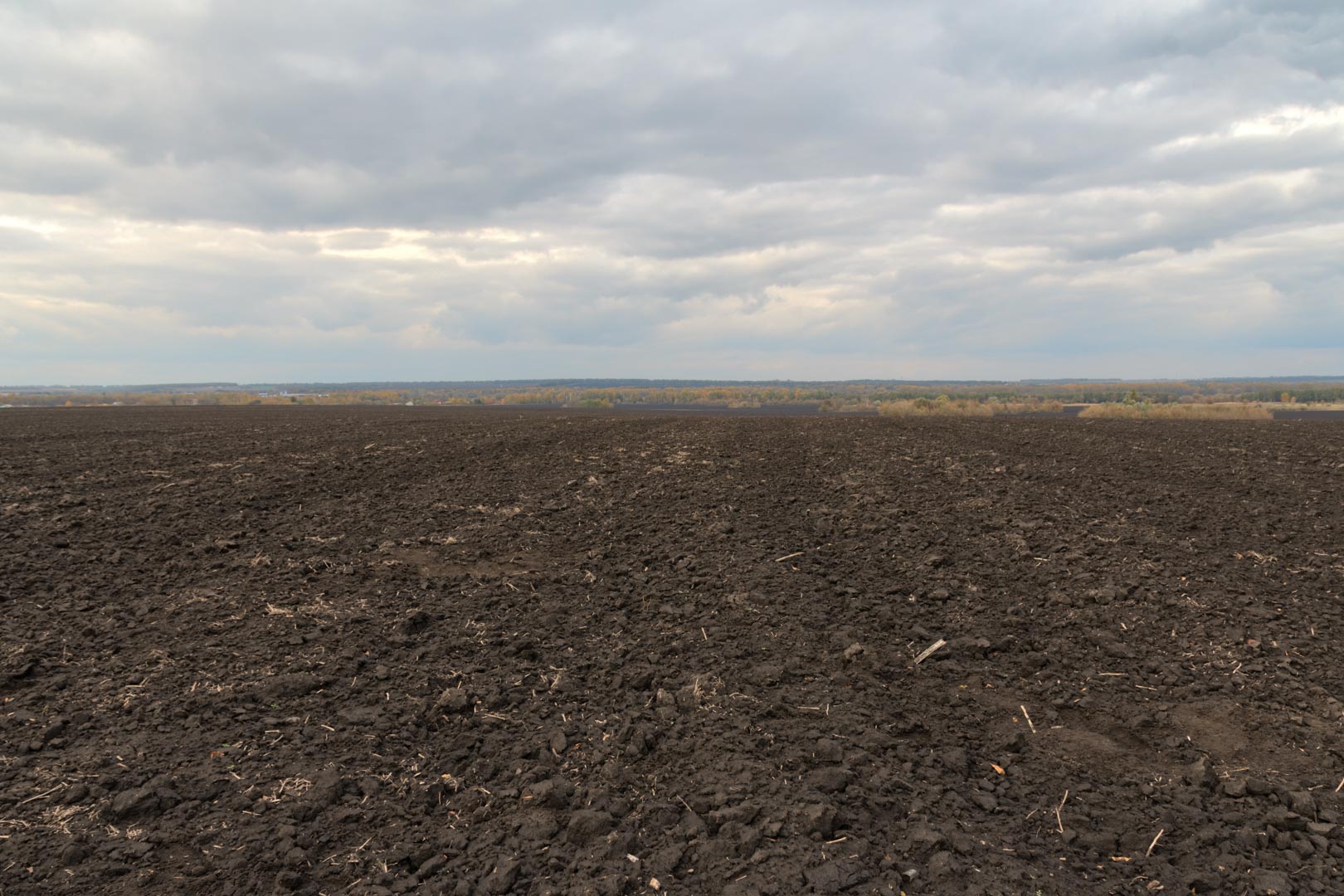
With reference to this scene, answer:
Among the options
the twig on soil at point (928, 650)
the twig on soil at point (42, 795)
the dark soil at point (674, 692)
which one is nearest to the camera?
the dark soil at point (674, 692)

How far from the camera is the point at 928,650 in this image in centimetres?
600

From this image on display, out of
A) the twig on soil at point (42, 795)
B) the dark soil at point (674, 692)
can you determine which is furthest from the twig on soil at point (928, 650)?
the twig on soil at point (42, 795)

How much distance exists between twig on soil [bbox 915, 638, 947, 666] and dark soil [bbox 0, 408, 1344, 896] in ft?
0.32

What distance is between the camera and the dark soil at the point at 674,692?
143 inches

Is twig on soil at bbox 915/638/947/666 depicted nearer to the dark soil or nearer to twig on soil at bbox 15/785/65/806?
the dark soil

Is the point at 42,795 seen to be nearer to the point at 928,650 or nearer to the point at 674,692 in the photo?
the point at 674,692

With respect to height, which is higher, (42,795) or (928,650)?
(928,650)

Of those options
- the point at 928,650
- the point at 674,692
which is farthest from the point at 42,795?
the point at 928,650

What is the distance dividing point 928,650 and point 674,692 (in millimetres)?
2363

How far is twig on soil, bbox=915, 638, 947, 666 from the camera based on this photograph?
19.4ft

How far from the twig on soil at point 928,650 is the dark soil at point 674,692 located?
3.8 inches

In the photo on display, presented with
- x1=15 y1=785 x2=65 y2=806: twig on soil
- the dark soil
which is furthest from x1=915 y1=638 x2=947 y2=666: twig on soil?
x1=15 y1=785 x2=65 y2=806: twig on soil

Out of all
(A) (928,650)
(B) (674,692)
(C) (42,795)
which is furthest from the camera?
(A) (928,650)

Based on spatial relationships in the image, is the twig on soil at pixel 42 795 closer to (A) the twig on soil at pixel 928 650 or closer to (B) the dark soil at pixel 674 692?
(B) the dark soil at pixel 674 692
